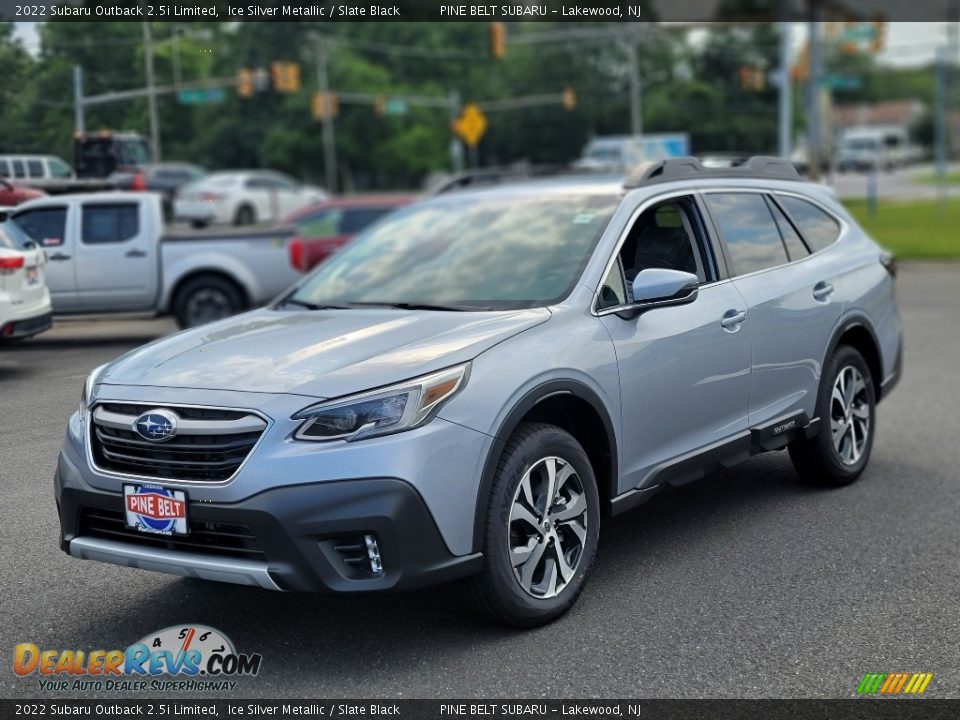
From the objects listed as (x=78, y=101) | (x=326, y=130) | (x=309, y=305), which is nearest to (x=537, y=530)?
(x=309, y=305)

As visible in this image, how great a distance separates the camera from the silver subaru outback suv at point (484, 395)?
4.22 metres

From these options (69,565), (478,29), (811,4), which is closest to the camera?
(69,565)

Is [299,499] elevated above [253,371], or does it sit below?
below

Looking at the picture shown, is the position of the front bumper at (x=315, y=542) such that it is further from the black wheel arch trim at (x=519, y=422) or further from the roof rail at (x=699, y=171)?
the roof rail at (x=699, y=171)

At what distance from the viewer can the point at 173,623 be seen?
4836 mm

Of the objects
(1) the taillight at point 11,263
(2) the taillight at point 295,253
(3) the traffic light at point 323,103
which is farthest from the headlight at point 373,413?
(3) the traffic light at point 323,103

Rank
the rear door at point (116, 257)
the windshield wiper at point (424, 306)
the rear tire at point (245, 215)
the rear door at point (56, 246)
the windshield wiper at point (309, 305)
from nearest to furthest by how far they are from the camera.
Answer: the windshield wiper at point (424, 306) → the windshield wiper at point (309, 305) → the rear door at point (56, 246) → the rear door at point (116, 257) → the rear tire at point (245, 215)

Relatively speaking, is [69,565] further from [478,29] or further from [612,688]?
[478,29]

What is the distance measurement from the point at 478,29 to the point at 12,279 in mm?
64383

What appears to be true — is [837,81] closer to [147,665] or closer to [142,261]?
[142,261]

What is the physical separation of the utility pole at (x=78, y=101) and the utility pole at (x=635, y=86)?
44.5 m

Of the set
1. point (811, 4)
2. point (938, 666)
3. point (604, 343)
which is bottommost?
point (938, 666)

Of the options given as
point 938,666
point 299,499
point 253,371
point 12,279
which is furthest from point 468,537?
point 12,279

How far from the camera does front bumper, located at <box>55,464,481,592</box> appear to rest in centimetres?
414
